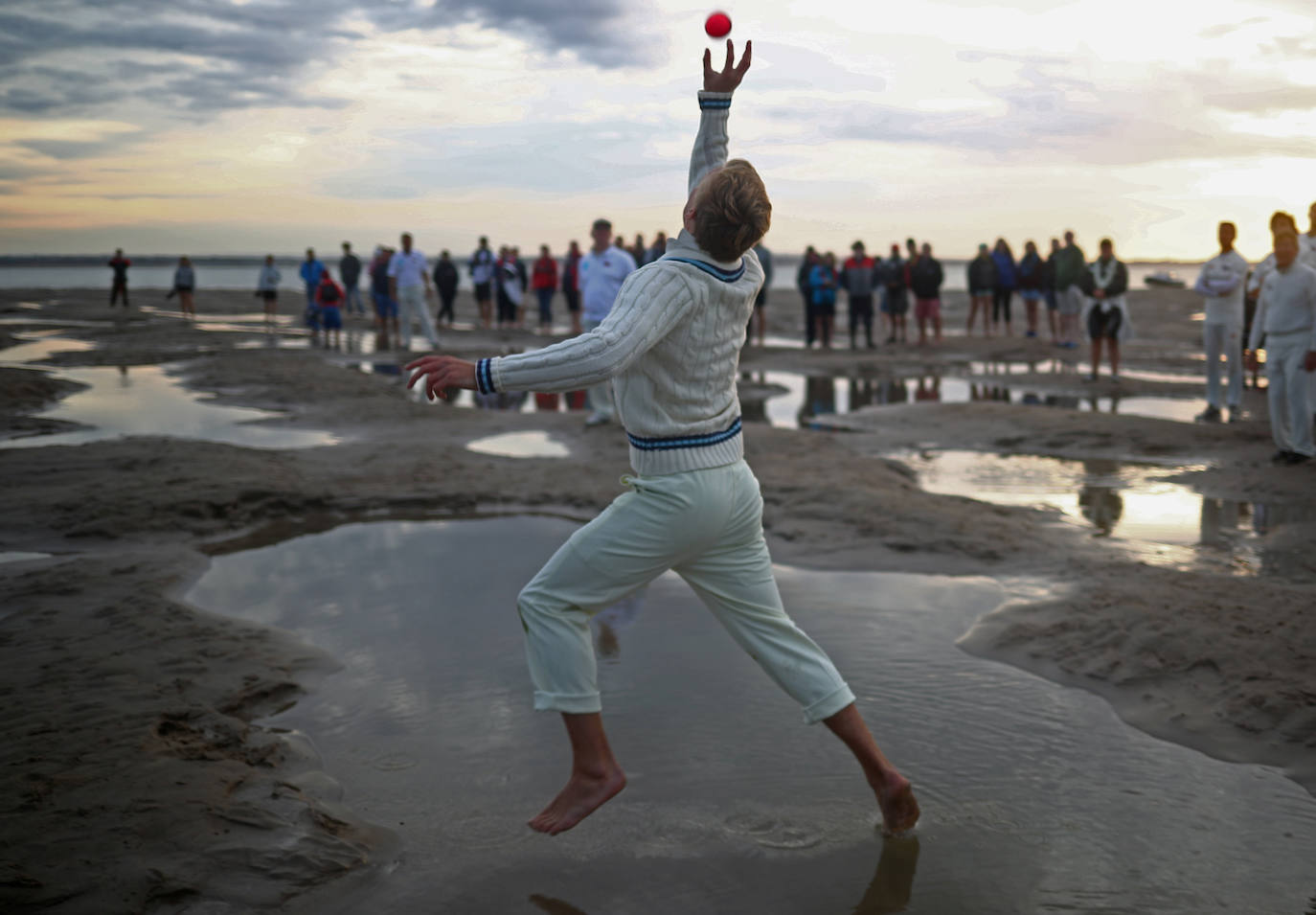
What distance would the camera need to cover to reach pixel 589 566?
3.16 meters

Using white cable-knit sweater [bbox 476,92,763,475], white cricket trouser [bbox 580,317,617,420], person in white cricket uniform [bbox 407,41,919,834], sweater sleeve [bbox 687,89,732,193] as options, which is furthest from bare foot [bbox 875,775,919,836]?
white cricket trouser [bbox 580,317,617,420]

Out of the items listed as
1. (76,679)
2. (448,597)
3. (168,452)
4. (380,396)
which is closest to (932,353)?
(380,396)

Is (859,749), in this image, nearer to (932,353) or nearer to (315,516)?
(315,516)

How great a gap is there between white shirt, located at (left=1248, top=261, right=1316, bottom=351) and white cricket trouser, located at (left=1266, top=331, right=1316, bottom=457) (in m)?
0.07

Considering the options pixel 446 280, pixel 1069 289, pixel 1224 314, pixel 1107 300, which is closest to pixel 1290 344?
pixel 1224 314

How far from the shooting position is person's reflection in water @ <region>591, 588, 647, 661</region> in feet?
16.9

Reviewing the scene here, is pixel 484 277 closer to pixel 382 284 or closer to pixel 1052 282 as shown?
pixel 382 284

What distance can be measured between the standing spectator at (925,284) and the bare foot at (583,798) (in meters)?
20.0

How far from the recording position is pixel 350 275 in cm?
3070

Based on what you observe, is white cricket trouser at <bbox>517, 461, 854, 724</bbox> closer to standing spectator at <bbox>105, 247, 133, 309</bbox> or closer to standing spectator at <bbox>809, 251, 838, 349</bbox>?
standing spectator at <bbox>809, 251, 838, 349</bbox>

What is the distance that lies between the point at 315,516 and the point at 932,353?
55.3ft

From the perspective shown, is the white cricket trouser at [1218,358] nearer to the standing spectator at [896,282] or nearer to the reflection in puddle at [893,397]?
the reflection in puddle at [893,397]

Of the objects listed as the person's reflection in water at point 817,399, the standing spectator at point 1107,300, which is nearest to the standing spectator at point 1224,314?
the standing spectator at point 1107,300

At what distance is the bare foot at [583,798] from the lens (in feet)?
10.8
